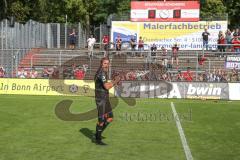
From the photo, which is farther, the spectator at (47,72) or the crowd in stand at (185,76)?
the spectator at (47,72)

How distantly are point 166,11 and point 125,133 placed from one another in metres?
22.2

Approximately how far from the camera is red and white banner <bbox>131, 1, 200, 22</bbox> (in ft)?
111

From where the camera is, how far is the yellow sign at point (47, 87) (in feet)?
79.0

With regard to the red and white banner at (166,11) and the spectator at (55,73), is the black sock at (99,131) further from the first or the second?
the red and white banner at (166,11)

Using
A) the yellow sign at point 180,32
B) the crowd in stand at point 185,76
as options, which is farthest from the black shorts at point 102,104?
the yellow sign at point 180,32

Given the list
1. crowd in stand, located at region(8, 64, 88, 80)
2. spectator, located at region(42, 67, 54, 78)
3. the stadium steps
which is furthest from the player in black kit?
the stadium steps

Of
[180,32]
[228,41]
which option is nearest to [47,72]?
[228,41]

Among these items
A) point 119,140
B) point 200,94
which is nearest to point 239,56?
point 200,94

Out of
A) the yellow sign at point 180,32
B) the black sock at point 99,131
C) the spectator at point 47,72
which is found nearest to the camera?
the black sock at point 99,131

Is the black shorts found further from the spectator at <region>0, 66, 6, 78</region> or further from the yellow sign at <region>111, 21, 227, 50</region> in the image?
the yellow sign at <region>111, 21, 227, 50</region>

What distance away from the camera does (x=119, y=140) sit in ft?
39.6

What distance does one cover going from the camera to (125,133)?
13.1 m

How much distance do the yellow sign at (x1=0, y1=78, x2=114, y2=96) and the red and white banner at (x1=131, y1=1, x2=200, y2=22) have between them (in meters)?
11.7

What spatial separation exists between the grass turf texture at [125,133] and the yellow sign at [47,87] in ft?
13.3
